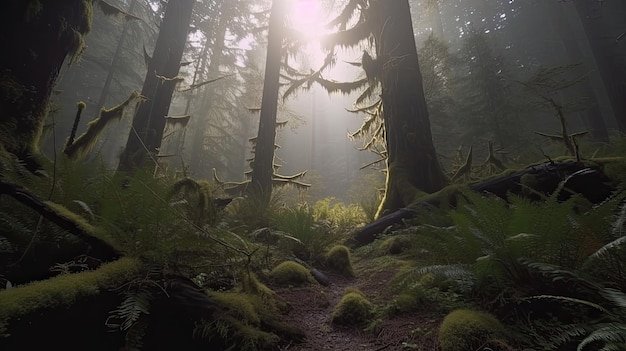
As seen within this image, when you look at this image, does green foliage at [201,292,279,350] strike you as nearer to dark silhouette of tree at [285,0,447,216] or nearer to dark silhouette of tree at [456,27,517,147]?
dark silhouette of tree at [285,0,447,216]

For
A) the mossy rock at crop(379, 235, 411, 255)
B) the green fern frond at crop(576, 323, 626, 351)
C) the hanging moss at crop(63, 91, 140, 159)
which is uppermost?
the hanging moss at crop(63, 91, 140, 159)

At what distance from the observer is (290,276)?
2.92 metres

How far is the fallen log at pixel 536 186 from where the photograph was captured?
3.39m

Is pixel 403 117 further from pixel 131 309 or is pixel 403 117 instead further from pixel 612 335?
pixel 131 309

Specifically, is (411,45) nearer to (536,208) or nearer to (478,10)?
(536,208)

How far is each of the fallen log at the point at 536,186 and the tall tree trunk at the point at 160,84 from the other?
14.5 ft

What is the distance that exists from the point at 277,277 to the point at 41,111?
252cm

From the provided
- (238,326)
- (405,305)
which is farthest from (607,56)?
(238,326)

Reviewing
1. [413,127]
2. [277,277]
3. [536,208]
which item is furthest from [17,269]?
[413,127]

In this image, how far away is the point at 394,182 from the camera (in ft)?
18.4

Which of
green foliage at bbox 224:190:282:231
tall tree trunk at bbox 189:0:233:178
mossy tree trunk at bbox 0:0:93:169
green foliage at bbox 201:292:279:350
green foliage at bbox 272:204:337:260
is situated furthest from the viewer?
tall tree trunk at bbox 189:0:233:178

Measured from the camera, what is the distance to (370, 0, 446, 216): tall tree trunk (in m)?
5.51

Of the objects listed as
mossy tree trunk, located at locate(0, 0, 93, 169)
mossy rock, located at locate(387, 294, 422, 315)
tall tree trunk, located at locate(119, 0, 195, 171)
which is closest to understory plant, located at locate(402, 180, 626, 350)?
mossy rock, located at locate(387, 294, 422, 315)

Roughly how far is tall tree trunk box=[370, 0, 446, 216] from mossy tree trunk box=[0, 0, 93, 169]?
4945 mm
